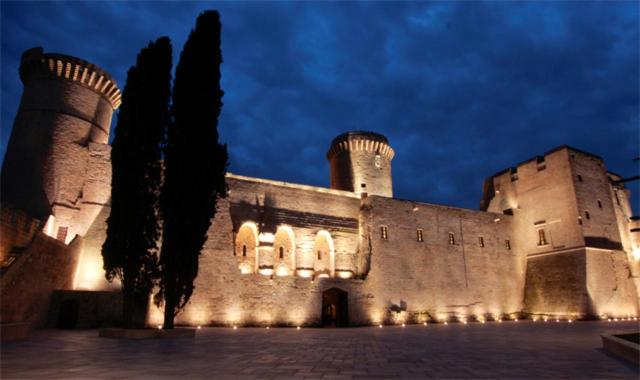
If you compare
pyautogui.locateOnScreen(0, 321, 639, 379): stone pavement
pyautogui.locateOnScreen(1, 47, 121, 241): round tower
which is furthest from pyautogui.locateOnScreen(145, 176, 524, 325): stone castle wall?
pyautogui.locateOnScreen(0, 321, 639, 379): stone pavement

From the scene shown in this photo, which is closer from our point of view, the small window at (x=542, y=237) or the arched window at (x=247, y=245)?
the arched window at (x=247, y=245)

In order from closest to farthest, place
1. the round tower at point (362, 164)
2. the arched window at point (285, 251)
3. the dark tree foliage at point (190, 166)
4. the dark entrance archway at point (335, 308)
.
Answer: the dark tree foliage at point (190, 166) < the dark entrance archway at point (335, 308) < the arched window at point (285, 251) < the round tower at point (362, 164)

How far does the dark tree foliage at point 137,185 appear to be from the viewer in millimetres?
12320

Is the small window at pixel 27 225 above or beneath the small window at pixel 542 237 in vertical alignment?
beneath

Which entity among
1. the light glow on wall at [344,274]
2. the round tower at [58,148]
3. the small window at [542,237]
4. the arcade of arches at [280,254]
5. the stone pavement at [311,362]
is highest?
the round tower at [58,148]

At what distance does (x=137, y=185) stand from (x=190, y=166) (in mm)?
1794

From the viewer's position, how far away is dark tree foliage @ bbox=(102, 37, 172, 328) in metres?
12.3

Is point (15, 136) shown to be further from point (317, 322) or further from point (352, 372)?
point (352, 372)

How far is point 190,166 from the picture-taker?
13.2 m

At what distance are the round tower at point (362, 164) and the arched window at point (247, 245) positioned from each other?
31.2 ft

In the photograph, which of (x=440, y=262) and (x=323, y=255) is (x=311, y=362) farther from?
(x=440, y=262)

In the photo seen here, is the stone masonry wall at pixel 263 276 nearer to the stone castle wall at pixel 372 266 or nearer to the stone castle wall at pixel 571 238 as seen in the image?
the stone castle wall at pixel 372 266

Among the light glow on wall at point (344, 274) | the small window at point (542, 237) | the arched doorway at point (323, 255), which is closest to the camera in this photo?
the light glow on wall at point (344, 274)

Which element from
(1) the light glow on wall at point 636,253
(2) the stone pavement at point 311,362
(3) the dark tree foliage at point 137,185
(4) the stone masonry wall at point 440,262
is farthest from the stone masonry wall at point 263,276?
(1) the light glow on wall at point 636,253
